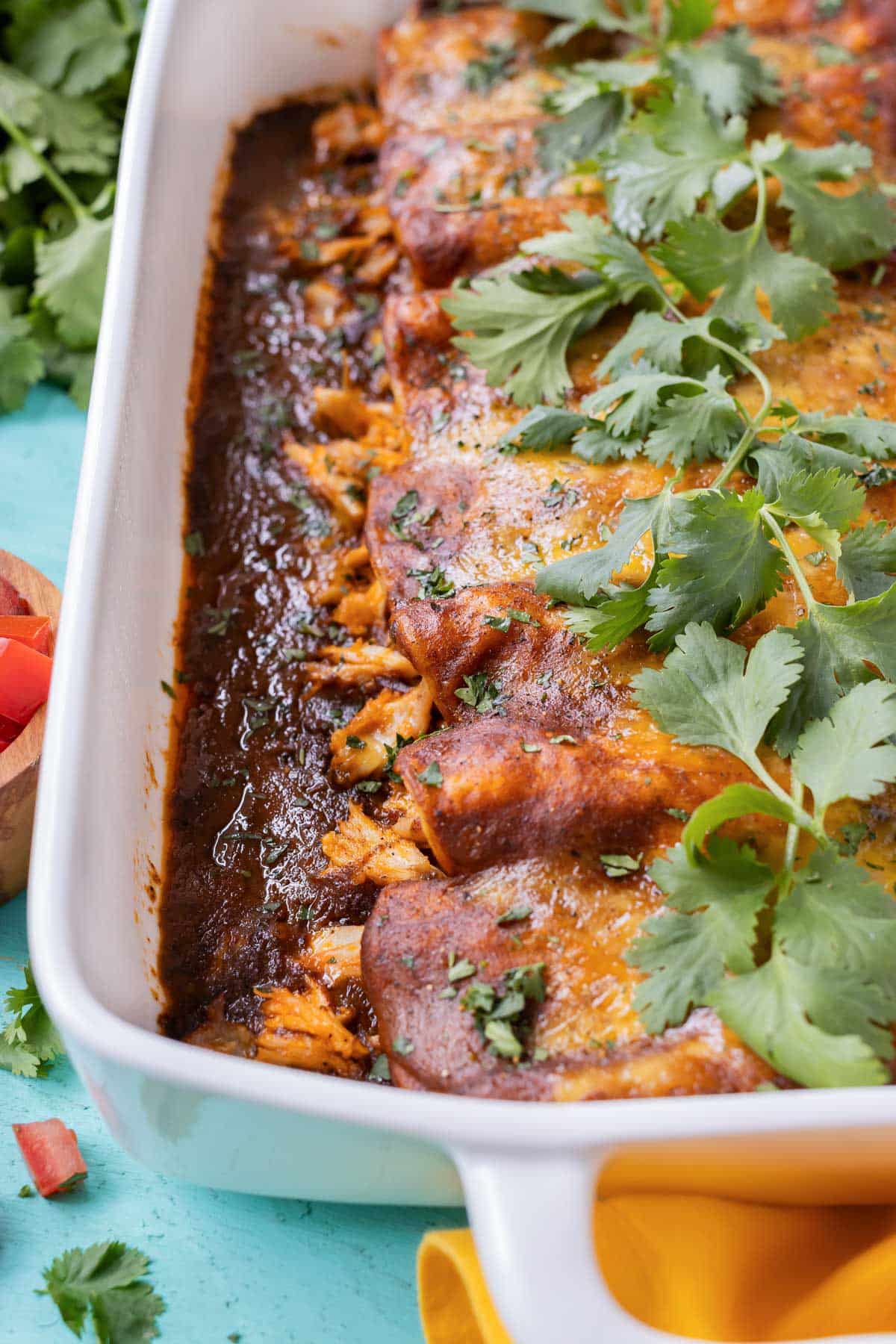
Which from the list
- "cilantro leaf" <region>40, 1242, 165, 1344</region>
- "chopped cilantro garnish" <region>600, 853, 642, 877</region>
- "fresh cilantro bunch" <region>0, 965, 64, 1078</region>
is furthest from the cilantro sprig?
"fresh cilantro bunch" <region>0, 965, 64, 1078</region>

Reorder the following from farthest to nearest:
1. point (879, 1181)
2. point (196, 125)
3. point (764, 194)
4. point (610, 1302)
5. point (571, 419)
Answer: point (196, 125) → point (764, 194) → point (571, 419) → point (879, 1181) → point (610, 1302)

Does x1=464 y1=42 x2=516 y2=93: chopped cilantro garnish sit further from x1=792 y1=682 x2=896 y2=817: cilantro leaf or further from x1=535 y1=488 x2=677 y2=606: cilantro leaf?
x1=792 y1=682 x2=896 y2=817: cilantro leaf

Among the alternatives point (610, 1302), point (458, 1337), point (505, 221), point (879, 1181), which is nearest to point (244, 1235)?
point (458, 1337)

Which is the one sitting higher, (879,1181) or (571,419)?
(571,419)

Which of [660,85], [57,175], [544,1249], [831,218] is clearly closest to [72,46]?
[57,175]

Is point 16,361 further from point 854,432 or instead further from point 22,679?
point 854,432

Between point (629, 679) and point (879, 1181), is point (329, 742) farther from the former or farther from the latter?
point (879, 1181)
